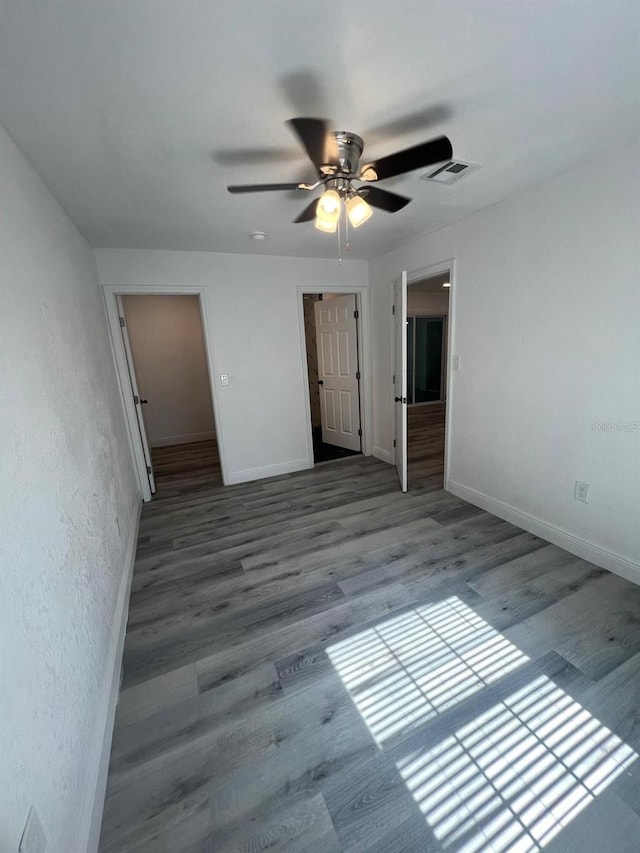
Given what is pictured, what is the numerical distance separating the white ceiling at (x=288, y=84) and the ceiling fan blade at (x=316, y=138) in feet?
0.54

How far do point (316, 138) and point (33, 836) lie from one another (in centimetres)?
222

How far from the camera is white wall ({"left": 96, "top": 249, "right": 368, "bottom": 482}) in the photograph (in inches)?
128

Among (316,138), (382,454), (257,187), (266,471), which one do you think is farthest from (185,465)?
(316,138)

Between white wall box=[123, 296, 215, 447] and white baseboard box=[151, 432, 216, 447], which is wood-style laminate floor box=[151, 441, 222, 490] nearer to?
white baseboard box=[151, 432, 216, 447]

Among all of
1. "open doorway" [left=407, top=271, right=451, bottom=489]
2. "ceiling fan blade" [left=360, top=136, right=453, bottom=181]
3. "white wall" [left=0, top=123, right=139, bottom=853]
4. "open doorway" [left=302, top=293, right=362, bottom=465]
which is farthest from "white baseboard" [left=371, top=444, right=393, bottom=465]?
"ceiling fan blade" [left=360, top=136, right=453, bottom=181]

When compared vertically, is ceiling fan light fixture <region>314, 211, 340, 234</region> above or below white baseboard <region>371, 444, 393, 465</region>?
above

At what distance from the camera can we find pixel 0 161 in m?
1.29

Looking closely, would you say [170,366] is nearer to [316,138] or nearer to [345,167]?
[345,167]

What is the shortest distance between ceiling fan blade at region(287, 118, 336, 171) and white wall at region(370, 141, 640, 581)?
1.59 metres

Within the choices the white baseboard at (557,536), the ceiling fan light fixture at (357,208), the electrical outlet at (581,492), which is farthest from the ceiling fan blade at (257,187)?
the white baseboard at (557,536)

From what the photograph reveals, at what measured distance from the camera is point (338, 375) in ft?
15.4

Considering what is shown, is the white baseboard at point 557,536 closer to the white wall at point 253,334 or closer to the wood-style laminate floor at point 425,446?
the wood-style laminate floor at point 425,446

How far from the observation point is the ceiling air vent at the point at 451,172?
6.17 feet

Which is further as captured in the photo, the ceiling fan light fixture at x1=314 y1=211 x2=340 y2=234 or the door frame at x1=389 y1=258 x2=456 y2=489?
the door frame at x1=389 y1=258 x2=456 y2=489
